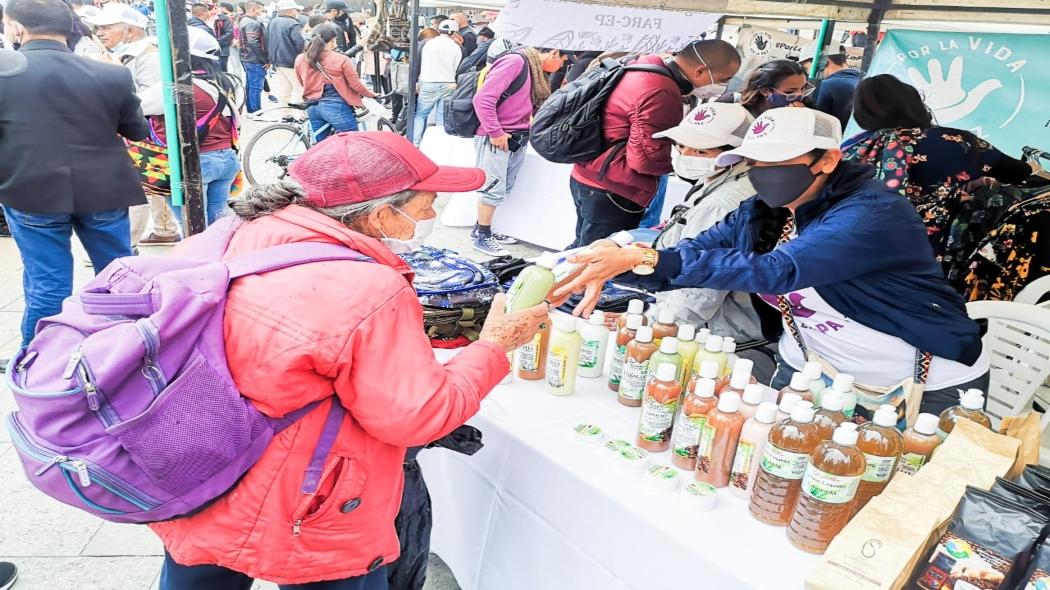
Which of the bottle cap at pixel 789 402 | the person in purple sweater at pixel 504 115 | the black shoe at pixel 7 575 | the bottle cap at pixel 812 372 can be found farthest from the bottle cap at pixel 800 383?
the person in purple sweater at pixel 504 115

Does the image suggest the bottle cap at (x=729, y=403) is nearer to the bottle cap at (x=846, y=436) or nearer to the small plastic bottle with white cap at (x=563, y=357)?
the bottle cap at (x=846, y=436)

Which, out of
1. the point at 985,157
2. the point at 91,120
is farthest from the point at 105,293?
the point at 985,157

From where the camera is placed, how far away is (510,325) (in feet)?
5.44

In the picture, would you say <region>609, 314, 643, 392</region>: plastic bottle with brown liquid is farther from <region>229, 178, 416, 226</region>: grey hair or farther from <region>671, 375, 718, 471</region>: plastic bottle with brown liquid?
<region>229, 178, 416, 226</region>: grey hair

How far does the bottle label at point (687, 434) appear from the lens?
1.63m

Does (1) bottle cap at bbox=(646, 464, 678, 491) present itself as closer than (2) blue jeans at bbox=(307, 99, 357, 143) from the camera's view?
Yes

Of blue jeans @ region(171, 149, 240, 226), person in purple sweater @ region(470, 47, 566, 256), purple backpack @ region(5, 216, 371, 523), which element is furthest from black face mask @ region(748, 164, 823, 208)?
blue jeans @ region(171, 149, 240, 226)

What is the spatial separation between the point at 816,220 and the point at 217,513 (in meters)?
1.73

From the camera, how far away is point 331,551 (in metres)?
1.37

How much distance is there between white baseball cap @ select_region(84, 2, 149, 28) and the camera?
14.3 ft

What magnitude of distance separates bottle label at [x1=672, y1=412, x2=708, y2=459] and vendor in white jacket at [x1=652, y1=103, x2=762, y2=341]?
1.04 metres

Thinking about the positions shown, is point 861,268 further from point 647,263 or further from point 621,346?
point 621,346

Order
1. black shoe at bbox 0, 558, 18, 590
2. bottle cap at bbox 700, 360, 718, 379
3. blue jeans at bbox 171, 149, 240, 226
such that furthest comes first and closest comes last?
blue jeans at bbox 171, 149, 240, 226 → black shoe at bbox 0, 558, 18, 590 → bottle cap at bbox 700, 360, 718, 379

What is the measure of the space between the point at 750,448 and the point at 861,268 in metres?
0.70
